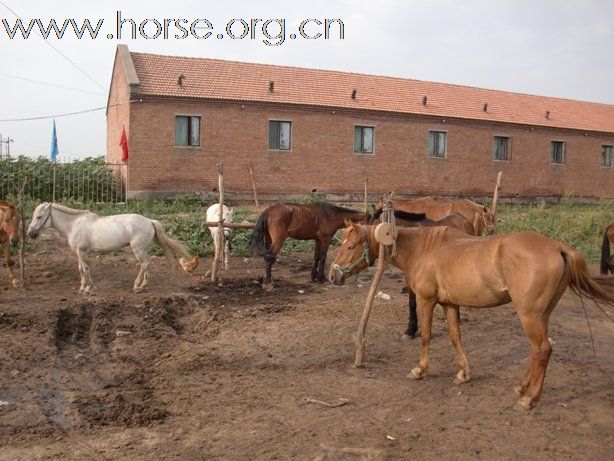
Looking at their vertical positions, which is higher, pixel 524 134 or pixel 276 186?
pixel 524 134

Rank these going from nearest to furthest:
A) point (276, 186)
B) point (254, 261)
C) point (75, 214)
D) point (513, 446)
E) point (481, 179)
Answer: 1. point (513, 446)
2. point (75, 214)
3. point (254, 261)
4. point (276, 186)
5. point (481, 179)

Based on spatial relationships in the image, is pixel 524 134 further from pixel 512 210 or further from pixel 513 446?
pixel 513 446

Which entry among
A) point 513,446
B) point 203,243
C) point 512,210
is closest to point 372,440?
point 513,446

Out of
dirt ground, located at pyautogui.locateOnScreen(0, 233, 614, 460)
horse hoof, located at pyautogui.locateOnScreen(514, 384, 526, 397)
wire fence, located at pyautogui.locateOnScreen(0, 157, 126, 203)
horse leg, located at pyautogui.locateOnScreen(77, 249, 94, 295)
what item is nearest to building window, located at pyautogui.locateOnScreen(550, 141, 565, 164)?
wire fence, located at pyautogui.locateOnScreen(0, 157, 126, 203)

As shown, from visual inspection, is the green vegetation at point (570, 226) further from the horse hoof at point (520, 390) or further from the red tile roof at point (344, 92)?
the horse hoof at point (520, 390)

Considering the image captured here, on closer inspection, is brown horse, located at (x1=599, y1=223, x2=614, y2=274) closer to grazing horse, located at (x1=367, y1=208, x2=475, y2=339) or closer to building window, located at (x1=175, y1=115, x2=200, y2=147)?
grazing horse, located at (x1=367, y1=208, x2=475, y2=339)

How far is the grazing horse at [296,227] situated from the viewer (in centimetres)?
1084

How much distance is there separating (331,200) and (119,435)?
19.9 m

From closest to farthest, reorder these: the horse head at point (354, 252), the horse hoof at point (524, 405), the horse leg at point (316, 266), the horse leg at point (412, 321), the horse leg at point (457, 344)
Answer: the horse hoof at point (524, 405) < the horse leg at point (457, 344) < the horse head at point (354, 252) < the horse leg at point (412, 321) < the horse leg at point (316, 266)

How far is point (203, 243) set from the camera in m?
14.4

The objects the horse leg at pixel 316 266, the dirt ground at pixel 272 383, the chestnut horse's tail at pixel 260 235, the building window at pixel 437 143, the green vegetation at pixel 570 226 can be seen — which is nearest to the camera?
the dirt ground at pixel 272 383

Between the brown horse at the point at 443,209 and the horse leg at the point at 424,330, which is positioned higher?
the brown horse at the point at 443,209

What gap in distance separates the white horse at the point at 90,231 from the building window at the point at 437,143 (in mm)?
18349

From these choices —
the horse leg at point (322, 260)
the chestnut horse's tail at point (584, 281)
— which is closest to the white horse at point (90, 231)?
the horse leg at point (322, 260)
